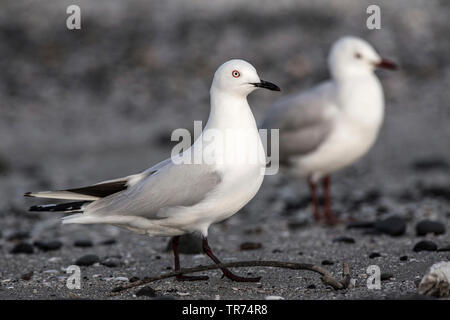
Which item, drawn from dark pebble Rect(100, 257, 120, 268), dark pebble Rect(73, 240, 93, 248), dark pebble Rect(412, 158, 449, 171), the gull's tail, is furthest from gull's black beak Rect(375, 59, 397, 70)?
the gull's tail

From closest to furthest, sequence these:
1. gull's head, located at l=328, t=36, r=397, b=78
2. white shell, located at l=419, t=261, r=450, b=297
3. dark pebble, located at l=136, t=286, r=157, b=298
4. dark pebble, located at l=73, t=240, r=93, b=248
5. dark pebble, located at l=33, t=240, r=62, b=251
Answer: white shell, located at l=419, t=261, r=450, b=297 → dark pebble, located at l=136, t=286, r=157, b=298 → dark pebble, located at l=33, t=240, r=62, b=251 → dark pebble, located at l=73, t=240, r=93, b=248 → gull's head, located at l=328, t=36, r=397, b=78

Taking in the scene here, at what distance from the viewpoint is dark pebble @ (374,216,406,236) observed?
21.7 feet

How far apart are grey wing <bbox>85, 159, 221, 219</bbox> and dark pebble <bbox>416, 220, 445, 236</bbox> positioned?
7.87 ft

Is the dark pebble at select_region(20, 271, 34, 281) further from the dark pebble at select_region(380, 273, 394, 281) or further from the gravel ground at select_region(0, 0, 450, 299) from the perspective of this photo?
the dark pebble at select_region(380, 273, 394, 281)

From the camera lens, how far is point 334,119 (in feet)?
26.5

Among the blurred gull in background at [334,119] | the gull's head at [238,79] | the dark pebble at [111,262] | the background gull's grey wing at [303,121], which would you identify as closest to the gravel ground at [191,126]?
the dark pebble at [111,262]

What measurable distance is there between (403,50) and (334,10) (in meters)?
2.36

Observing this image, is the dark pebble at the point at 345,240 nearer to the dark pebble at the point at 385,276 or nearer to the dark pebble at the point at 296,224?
the dark pebble at the point at 296,224

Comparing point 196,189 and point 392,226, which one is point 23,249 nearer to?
point 196,189

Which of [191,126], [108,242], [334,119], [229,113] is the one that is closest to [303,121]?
[334,119]

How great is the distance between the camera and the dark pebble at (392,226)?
6.61 metres

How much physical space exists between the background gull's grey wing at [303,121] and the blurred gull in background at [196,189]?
2.99 metres
